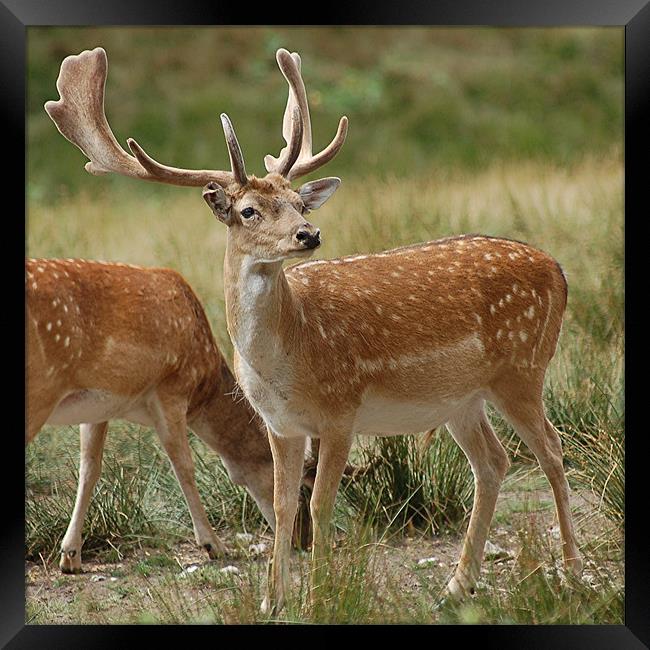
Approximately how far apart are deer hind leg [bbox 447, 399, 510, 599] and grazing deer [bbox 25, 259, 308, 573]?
105 cm

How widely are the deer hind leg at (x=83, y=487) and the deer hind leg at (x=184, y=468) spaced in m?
0.33

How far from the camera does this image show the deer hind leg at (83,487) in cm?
611

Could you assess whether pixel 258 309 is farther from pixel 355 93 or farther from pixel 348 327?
pixel 355 93

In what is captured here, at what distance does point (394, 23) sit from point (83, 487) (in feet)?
9.08

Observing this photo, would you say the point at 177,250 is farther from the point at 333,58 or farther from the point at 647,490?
the point at 333,58

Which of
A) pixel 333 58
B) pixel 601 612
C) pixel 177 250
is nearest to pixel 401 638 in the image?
pixel 601 612

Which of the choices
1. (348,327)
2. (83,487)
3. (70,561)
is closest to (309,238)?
(348,327)

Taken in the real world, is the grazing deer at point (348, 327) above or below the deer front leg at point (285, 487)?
above

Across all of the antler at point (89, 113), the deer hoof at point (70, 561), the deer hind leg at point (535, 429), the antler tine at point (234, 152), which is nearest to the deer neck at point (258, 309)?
the antler tine at point (234, 152)

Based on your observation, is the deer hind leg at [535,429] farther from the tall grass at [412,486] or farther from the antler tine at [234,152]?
the antler tine at [234,152]

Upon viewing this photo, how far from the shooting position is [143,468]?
6.91 m

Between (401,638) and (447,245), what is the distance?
1.88 m

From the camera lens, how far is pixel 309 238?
4.53 metres

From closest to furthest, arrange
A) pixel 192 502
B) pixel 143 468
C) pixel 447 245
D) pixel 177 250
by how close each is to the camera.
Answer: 1. pixel 447 245
2. pixel 192 502
3. pixel 143 468
4. pixel 177 250
